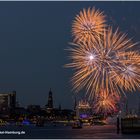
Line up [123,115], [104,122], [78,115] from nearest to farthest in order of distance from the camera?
[123,115] → [78,115] → [104,122]

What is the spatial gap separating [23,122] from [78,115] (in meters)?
54.7

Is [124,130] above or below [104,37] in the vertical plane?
below

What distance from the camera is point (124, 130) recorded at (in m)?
89.9

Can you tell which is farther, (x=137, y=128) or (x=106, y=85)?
(x=137, y=128)

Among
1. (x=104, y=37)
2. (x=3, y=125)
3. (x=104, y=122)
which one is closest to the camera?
(x=104, y=37)

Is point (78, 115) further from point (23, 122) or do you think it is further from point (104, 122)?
point (23, 122)

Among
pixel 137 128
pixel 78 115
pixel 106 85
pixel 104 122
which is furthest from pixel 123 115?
pixel 104 122

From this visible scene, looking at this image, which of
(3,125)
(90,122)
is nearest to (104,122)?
(90,122)

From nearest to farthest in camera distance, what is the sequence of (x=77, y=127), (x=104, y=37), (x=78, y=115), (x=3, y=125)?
(x=104, y=37) → (x=77, y=127) → (x=78, y=115) → (x=3, y=125)

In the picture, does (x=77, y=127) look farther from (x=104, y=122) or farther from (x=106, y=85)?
(x=106, y=85)

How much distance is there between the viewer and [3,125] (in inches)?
7431

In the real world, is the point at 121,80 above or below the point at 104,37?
below

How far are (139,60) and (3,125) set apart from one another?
5787 inches

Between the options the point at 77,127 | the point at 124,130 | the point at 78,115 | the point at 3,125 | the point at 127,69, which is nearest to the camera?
the point at 127,69
